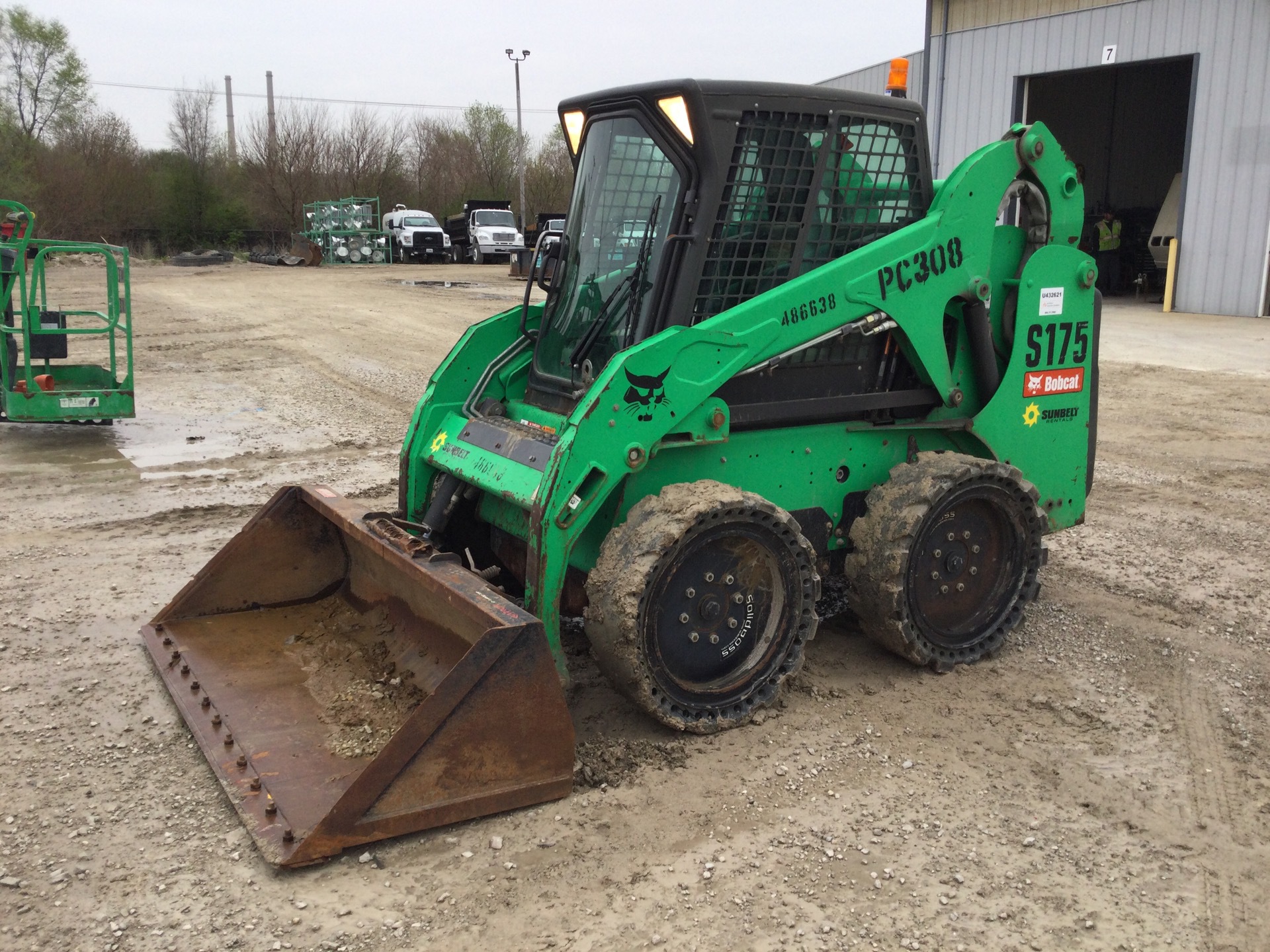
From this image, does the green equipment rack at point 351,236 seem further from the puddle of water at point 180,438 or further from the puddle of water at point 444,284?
the puddle of water at point 180,438

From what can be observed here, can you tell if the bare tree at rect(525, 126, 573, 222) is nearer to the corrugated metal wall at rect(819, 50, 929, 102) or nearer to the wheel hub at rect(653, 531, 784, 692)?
the corrugated metal wall at rect(819, 50, 929, 102)

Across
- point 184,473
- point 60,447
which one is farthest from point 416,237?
point 184,473

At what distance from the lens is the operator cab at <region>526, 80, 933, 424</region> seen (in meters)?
4.11

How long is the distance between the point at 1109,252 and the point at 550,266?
20.9m

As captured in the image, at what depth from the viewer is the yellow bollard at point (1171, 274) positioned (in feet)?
60.8

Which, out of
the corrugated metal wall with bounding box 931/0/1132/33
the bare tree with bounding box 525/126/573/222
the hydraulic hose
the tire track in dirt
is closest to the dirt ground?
the tire track in dirt

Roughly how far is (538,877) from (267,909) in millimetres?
726

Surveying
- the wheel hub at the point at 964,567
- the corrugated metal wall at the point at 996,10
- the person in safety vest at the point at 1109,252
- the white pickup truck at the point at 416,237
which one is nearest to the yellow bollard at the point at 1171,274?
the person in safety vest at the point at 1109,252

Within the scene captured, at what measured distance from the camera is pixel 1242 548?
20.8 ft

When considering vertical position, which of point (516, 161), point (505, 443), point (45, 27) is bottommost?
point (505, 443)

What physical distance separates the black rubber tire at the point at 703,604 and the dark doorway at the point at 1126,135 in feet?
72.4

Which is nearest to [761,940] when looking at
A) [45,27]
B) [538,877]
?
[538,877]

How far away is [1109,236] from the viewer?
74.9 ft

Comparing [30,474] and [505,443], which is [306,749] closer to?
[505,443]
